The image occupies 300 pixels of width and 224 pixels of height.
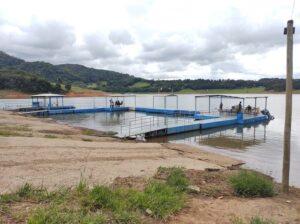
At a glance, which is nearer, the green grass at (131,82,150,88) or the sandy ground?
the sandy ground

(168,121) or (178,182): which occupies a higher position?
(178,182)

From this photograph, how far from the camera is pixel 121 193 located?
7039 millimetres

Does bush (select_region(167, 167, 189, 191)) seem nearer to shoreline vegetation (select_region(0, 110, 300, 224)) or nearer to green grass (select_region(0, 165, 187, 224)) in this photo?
shoreline vegetation (select_region(0, 110, 300, 224))

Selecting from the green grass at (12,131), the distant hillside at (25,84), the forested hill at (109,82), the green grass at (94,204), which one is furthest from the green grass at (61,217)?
the distant hillside at (25,84)

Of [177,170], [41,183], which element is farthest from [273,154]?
[41,183]

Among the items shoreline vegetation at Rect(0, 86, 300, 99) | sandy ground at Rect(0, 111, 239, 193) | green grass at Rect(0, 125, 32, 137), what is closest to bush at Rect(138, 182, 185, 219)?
sandy ground at Rect(0, 111, 239, 193)

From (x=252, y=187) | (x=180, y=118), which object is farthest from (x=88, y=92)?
(x=252, y=187)

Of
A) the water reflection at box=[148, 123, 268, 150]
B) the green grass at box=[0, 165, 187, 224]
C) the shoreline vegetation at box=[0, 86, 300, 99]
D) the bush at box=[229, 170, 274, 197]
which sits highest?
the shoreline vegetation at box=[0, 86, 300, 99]

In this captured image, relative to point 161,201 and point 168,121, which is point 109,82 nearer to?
point 168,121

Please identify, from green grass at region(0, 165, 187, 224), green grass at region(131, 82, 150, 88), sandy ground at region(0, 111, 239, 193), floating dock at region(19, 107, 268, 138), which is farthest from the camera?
green grass at region(131, 82, 150, 88)

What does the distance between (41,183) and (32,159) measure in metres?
3.29

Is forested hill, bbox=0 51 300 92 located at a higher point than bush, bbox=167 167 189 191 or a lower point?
higher

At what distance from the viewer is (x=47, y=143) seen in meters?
15.0

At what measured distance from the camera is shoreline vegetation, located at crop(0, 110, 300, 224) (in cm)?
593
